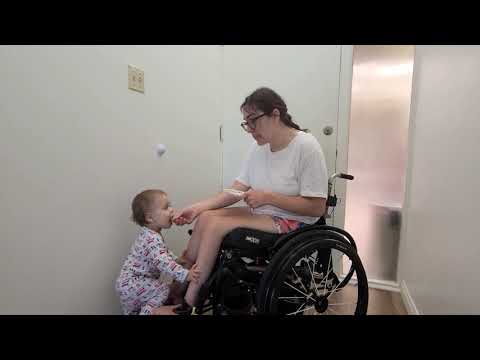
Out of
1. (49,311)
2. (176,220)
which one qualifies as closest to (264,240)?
(176,220)

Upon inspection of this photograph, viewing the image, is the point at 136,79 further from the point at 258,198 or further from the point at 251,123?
the point at 258,198

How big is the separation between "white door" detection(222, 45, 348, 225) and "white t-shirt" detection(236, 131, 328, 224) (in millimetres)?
713

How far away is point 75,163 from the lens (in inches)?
38.5

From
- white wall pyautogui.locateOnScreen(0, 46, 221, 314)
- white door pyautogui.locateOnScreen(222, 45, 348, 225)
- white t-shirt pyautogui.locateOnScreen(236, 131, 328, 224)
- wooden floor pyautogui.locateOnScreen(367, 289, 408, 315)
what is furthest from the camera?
white door pyautogui.locateOnScreen(222, 45, 348, 225)

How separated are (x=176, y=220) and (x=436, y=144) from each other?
115cm

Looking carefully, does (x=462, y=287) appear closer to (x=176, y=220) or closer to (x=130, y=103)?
(x=176, y=220)

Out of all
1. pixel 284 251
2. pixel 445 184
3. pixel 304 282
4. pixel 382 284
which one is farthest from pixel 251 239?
pixel 382 284

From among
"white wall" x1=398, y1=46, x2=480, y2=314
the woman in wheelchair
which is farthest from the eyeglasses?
"white wall" x1=398, y1=46, x2=480, y2=314

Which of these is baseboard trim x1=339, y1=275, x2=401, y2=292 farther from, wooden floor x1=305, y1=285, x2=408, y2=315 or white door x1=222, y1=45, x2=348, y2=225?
white door x1=222, y1=45, x2=348, y2=225

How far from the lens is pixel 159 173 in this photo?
141 centimetres

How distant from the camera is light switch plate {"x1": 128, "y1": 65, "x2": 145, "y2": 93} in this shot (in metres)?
1.20

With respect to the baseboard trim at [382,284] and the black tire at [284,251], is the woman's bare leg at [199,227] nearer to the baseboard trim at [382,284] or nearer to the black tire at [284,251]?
the black tire at [284,251]

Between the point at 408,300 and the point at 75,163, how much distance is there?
176 centimetres

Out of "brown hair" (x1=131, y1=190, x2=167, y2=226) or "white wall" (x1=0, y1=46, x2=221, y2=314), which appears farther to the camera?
"brown hair" (x1=131, y1=190, x2=167, y2=226)
